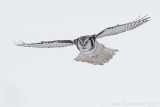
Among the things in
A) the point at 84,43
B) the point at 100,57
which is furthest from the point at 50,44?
the point at 100,57

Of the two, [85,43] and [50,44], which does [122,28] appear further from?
[50,44]

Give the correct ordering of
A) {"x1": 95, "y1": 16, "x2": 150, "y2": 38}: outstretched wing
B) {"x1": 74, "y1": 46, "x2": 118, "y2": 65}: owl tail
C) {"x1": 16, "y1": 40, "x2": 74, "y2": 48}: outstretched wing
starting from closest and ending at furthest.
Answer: {"x1": 95, "y1": 16, "x2": 150, "y2": 38}: outstretched wing
{"x1": 16, "y1": 40, "x2": 74, "y2": 48}: outstretched wing
{"x1": 74, "y1": 46, "x2": 118, "y2": 65}: owl tail

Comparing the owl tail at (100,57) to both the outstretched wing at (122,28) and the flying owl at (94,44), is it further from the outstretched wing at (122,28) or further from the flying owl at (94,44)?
the outstretched wing at (122,28)

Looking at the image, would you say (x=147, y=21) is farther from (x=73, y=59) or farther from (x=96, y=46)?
(x=73, y=59)

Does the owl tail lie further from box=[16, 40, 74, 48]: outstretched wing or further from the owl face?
the owl face

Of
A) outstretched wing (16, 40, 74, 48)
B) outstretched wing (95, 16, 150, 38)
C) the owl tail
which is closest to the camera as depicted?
outstretched wing (95, 16, 150, 38)

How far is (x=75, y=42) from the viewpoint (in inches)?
1144

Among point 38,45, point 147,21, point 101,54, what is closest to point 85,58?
point 101,54

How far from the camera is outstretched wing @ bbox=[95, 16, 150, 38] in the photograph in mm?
27281

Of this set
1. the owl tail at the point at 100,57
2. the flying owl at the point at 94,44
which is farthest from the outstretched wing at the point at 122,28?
the owl tail at the point at 100,57

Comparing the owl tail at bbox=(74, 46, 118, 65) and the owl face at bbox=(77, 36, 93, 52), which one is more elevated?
the owl face at bbox=(77, 36, 93, 52)

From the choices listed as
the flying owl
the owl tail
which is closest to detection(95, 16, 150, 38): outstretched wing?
the flying owl

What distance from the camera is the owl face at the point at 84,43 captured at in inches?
1119

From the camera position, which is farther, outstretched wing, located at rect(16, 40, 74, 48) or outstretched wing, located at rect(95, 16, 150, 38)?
outstretched wing, located at rect(16, 40, 74, 48)
